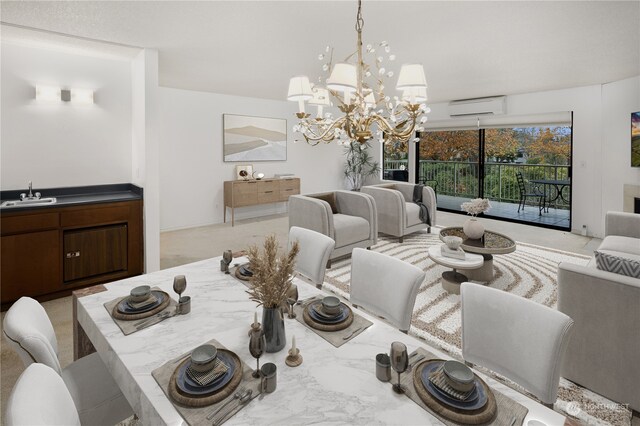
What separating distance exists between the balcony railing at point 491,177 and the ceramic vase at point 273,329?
7222 millimetres

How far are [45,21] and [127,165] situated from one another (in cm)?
168

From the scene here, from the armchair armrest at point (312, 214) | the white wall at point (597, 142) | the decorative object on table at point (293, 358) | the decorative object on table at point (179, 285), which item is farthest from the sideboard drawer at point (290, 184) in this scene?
the decorative object on table at point (293, 358)

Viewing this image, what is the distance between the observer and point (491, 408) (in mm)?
944

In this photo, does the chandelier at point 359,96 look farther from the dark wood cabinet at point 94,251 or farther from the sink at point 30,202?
the sink at point 30,202

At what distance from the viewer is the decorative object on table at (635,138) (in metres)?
4.77

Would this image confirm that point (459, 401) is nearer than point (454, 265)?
Yes

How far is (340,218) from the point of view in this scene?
4461mm

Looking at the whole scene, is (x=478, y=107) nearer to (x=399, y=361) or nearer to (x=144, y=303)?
(x=399, y=361)

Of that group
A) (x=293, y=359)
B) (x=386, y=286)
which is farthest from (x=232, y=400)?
(x=386, y=286)

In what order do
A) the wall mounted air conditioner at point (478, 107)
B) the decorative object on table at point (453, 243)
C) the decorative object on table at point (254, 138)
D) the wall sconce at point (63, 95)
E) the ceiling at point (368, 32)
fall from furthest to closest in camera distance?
1. the decorative object on table at point (254, 138)
2. the wall mounted air conditioner at point (478, 107)
3. the wall sconce at point (63, 95)
4. the decorative object on table at point (453, 243)
5. the ceiling at point (368, 32)

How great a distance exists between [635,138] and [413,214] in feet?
10.8

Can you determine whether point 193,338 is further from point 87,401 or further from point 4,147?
point 4,147

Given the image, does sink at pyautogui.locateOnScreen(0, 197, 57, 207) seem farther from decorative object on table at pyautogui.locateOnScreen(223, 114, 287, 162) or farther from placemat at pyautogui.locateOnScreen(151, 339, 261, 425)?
decorative object on table at pyautogui.locateOnScreen(223, 114, 287, 162)

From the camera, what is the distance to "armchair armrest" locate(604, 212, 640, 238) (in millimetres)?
3506
